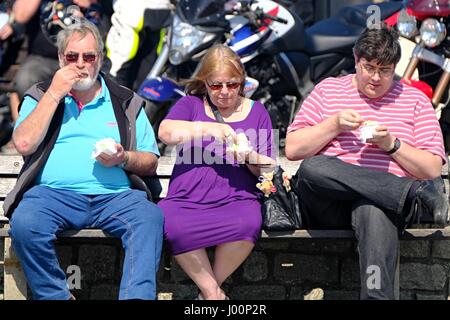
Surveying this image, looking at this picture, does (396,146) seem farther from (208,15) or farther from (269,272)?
Answer: (208,15)

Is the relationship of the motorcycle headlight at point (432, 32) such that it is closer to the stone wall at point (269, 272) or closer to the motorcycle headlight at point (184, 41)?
the motorcycle headlight at point (184, 41)

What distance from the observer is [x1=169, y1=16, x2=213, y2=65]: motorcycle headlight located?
727 centimetres

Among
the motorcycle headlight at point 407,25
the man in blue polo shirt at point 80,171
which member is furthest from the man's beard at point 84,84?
the motorcycle headlight at point 407,25

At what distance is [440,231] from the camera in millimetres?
5805

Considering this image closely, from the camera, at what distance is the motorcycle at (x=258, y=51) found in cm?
731

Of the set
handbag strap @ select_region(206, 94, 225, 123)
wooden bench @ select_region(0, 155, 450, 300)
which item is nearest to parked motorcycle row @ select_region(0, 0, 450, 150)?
handbag strap @ select_region(206, 94, 225, 123)

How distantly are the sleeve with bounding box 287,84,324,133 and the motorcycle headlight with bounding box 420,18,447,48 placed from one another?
1608 mm

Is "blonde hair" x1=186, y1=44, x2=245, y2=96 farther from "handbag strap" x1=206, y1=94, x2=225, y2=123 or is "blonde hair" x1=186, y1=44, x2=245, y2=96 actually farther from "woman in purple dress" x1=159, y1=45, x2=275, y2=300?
"handbag strap" x1=206, y1=94, x2=225, y2=123

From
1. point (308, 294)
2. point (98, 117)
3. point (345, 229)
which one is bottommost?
point (308, 294)

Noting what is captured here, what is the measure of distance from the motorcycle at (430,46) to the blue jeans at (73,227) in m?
2.31

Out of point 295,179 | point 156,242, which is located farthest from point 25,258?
point 295,179

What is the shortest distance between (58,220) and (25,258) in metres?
0.24

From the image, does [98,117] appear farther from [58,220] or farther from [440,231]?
[440,231]

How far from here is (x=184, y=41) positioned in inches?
287
